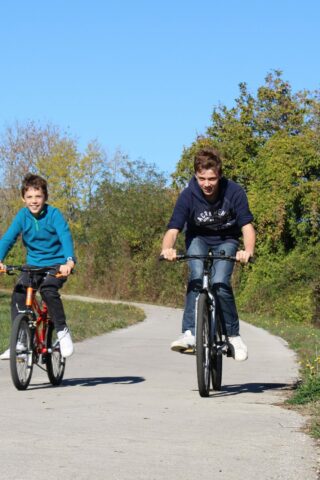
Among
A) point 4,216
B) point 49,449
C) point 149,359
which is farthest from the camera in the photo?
point 4,216

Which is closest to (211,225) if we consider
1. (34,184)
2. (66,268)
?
(66,268)

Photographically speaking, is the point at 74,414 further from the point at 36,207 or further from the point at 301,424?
the point at 36,207

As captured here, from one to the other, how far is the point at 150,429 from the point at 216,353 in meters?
2.06

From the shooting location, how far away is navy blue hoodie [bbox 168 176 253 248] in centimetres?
817

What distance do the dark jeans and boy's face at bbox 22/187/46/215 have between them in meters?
0.56

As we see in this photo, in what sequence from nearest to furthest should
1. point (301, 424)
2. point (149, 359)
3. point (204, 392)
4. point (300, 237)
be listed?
point (301, 424), point (204, 392), point (149, 359), point (300, 237)

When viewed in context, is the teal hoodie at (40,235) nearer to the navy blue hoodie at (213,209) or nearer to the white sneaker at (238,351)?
the navy blue hoodie at (213,209)

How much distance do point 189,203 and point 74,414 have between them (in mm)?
2198

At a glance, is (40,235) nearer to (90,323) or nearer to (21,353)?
(21,353)

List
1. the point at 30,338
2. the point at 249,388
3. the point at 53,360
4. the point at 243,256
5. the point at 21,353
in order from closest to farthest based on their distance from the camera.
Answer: the point at 243,256, the point at 21,353, the point at 30,338, the point at 53,360, the point at 249,388

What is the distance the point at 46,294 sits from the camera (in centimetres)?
855

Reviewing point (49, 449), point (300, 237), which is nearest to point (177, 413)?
point (49, 449)

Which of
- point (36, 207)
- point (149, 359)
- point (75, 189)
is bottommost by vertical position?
point (149, 359)

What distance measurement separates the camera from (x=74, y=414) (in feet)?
22.3
